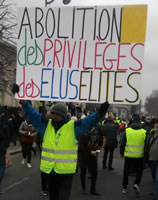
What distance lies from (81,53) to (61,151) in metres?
1.51

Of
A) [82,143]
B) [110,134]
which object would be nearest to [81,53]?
[82,143]

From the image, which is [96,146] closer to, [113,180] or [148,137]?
[148,137]

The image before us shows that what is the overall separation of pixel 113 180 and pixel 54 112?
4524 mm

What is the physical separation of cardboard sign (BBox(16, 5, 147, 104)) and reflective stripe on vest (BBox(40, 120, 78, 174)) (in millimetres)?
624

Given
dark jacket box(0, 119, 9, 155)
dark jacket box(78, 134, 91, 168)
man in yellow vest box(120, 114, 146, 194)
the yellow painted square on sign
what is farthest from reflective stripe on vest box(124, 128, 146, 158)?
the yellow painted square on sign

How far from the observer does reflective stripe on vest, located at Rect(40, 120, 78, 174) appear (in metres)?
3.54

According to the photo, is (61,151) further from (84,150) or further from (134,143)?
(134,143)

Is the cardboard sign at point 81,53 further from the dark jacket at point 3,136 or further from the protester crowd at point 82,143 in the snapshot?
the dark jacket at point 3,136

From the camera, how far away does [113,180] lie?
748 cm

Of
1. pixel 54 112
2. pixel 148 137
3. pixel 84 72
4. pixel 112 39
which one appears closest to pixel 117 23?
pixel 112 39

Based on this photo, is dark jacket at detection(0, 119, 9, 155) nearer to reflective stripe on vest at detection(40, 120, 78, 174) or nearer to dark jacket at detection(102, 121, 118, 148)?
reflective stripe on vest at detection(40, 120, 78, 174)

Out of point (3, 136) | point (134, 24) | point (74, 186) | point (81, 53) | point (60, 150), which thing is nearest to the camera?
point (60, 150)

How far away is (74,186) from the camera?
6625 mm

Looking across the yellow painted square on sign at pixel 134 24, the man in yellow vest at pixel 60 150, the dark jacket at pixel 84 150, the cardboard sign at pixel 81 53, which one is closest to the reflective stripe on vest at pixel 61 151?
the man in yellow vest at pixel 60 150
